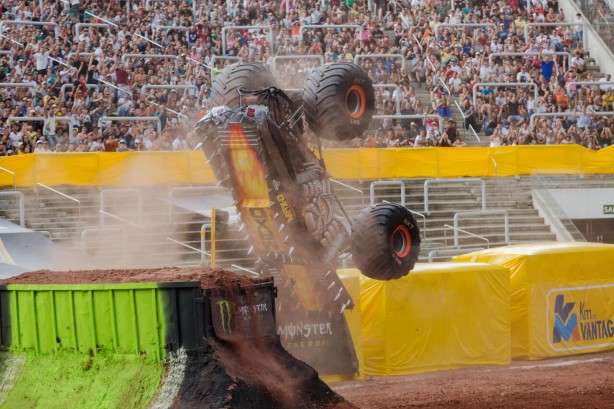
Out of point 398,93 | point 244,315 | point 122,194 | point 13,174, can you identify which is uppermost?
point 398,93

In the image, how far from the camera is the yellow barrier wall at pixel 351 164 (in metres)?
25.9

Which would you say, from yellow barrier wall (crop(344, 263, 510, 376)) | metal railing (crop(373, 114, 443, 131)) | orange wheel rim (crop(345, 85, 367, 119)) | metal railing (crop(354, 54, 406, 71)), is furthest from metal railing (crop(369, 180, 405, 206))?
orange wheel rim (crop(345, 85, 367, 119))

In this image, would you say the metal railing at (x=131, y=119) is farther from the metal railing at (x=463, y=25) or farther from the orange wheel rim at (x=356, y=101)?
the orange wheel rim at (x=356, y=101)

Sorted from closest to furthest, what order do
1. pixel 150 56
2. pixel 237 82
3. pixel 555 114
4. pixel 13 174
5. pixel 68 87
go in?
pixel 237 82 < pixel 13 174 < pixel 68 87 < pixel 150 56 < pixel 555 114

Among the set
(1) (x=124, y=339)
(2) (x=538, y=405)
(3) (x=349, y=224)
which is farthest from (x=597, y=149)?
(1) (x=124, y=339)

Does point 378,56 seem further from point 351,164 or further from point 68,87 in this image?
point 68,87

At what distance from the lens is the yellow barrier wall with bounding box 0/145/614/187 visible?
25906 millimetres

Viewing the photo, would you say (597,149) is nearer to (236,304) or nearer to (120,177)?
(120,177)

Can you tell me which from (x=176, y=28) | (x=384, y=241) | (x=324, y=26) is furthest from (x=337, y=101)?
(x=324, y=26)

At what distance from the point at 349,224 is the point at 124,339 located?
3.59 metres

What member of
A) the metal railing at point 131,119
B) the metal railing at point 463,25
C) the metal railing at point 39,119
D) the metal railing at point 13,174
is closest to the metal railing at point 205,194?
the metal railing at point 131,119

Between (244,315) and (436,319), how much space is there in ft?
28.1

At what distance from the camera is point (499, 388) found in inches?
741

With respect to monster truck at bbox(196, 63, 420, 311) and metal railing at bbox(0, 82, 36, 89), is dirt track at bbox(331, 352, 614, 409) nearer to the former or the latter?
monster truck at bbox(196, 63, 420, 311)
